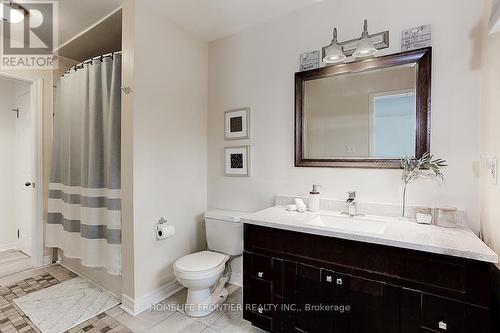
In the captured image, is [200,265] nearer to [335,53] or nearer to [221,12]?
[335,53]

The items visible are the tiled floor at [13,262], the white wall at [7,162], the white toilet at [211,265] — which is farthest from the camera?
the white wall at [7,162]

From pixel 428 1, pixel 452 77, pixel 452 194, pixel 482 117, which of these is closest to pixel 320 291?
pixel 452 194

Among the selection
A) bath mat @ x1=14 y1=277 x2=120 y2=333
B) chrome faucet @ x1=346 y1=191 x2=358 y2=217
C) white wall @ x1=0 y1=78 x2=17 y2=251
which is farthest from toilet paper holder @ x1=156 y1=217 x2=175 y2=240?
white wall @ x1=0 y1=78 x2=17 y2=251

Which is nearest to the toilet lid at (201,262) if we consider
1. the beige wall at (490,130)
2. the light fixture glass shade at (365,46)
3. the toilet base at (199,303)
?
the toilet base at (199,303)

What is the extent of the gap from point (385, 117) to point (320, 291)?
48.2 inches

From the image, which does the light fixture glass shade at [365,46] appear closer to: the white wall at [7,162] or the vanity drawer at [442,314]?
the vanity drawer at [442,314]

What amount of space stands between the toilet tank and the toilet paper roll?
1.11 ft

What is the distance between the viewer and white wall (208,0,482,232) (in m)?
1.53

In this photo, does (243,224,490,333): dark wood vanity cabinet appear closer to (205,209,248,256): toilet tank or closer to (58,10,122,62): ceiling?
(205,209,248,256): toilet tank

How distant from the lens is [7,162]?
327 cm

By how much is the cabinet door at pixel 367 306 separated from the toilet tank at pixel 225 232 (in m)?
0.99

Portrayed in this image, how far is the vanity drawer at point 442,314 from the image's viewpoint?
1116mm

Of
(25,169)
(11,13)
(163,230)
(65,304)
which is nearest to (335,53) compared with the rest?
(163,230)

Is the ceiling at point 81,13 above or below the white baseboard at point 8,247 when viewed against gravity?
above
